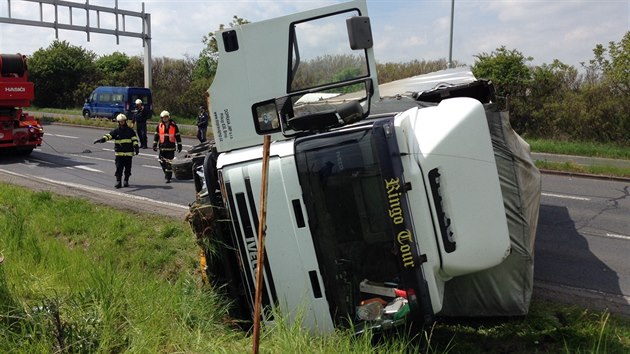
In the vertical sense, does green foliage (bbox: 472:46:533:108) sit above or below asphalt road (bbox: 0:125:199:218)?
above

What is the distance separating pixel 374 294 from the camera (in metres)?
4.25

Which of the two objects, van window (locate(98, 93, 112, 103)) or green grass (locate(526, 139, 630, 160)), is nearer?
green grass (locate(526, 139, 630, 160))

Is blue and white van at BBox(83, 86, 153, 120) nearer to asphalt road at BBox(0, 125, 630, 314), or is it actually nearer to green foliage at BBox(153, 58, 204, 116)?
green foliage at BBox(153, 58, 204, 116)

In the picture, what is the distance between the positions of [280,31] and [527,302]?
3056mm

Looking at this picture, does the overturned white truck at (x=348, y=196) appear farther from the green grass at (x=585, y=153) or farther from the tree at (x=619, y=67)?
the tree at (x=619, y=67)

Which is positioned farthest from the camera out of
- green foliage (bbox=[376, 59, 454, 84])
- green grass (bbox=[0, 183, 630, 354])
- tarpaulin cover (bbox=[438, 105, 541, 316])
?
green foliage (bbox=[376, 59, 454, 84])

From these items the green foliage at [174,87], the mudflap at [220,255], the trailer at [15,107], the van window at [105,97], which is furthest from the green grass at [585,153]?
the van window at [105,97]

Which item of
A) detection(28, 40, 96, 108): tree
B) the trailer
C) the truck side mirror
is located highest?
detection(28, 40, 96, 108): tree

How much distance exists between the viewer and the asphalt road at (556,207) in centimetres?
631

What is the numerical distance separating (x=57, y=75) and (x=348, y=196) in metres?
45.9

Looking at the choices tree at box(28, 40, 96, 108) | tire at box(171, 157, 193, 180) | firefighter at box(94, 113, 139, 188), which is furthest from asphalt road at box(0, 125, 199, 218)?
tree at box(28, 40, 96, 108)

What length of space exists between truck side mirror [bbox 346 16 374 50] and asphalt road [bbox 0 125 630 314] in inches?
128

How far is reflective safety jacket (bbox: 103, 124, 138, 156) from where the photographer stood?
12.0m

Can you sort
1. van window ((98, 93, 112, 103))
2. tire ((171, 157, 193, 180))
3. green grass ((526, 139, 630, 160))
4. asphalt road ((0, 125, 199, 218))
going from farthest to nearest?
van window ((98, 93, 112, 103)) < green grass ((526, 139, 630, 160)) < asphalt road ((0, 125, 199, 218)) < tire ((171, 157, 193, 180))
